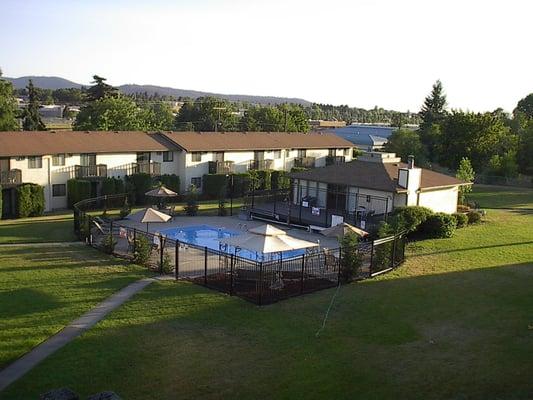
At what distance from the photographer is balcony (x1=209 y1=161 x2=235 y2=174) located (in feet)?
154

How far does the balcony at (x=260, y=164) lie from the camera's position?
50219mm

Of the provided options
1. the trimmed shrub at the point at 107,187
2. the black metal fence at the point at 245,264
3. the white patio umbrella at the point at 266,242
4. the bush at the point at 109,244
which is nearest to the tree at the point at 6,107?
the trimmed shrub at the point at 107,187

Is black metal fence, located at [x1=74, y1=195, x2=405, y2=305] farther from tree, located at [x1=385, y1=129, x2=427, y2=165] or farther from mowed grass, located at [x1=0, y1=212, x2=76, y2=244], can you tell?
tree, located at [x1=385, y1=129, x2=427, y2=165]

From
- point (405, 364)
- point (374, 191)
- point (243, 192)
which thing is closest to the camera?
point (405, 364)

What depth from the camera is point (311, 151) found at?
5547cm

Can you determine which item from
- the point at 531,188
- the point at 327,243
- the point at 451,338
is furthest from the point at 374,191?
the point at 531,188

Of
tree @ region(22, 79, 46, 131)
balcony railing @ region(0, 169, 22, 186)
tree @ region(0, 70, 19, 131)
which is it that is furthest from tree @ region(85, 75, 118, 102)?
balcony railing @ region(0, 169, 22, 186)

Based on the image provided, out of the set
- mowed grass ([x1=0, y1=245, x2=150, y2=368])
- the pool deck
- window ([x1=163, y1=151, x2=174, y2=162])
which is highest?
window ([x1=163, y1=151, x2=174, y2=162])

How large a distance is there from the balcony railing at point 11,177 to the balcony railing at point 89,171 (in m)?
4.16

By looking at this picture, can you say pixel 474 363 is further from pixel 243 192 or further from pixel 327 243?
pixel 243 192

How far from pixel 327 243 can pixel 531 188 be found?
1473 inches

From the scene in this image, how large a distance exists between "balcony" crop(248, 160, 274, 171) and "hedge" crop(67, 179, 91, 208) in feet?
52.4

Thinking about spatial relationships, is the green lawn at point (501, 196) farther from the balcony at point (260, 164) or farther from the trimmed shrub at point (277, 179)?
the balcony at point (260, 164)

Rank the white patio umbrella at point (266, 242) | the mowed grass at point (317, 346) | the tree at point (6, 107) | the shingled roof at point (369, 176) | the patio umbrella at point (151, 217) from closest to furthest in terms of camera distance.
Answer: the mowed grass at point (317, 346), the white patio umbrella at point (266, 242), the patio umbrella at point (151, 217), the shingled roof at point (369, 176), the tree at point (6, 107)
